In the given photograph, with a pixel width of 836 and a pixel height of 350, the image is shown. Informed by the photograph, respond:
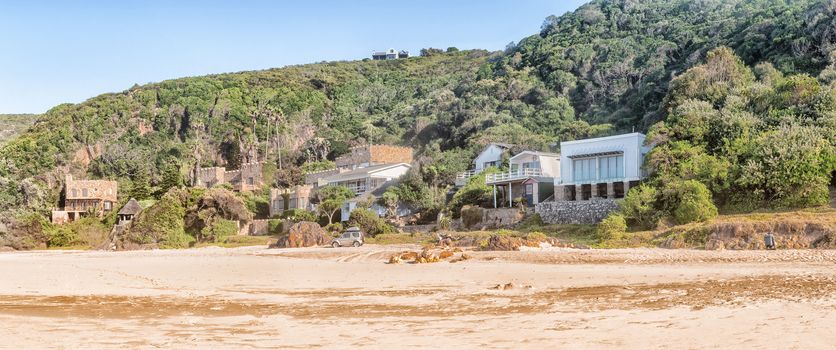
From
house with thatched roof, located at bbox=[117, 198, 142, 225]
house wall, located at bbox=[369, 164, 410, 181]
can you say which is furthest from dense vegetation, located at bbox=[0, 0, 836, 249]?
house with thatched roof, located at bbox=[117, 198, 142, 225]

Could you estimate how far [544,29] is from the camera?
417ft

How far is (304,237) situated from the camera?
38.6m

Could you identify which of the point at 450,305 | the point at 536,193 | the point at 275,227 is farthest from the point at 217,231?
the point at 450,305

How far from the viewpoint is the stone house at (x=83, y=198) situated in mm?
69125

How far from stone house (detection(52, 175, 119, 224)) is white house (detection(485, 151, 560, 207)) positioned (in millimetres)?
39744

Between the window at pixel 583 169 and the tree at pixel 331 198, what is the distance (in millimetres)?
17015

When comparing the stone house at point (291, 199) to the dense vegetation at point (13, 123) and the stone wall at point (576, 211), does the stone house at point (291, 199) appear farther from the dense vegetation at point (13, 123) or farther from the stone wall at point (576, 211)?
the dense vegetation at point (13, 123)

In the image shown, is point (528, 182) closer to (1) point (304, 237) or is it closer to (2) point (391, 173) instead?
(1) point (304, 237)

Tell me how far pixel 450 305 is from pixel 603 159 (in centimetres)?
3166

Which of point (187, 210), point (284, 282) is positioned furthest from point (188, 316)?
point (187, 210)

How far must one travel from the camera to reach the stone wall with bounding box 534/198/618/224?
38719 millimetres

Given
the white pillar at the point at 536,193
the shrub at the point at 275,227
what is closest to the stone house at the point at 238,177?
the shrub at the point at 275,227

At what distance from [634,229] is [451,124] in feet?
180

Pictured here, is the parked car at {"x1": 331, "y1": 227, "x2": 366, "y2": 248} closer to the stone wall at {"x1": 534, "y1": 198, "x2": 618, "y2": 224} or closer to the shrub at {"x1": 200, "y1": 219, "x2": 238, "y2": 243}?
the stone wall at {"x1": 534, "y1": 198, "x2": 618, "y2": 224}
